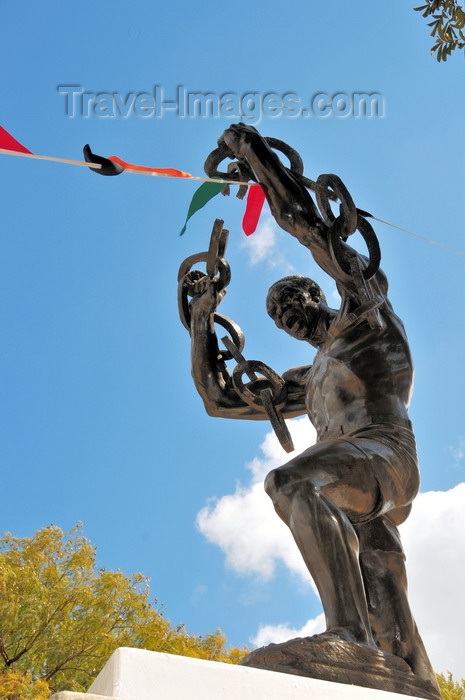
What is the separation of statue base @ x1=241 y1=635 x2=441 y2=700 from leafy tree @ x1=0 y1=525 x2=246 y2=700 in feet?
38.7

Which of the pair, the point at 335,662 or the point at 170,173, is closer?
the point at 335,662

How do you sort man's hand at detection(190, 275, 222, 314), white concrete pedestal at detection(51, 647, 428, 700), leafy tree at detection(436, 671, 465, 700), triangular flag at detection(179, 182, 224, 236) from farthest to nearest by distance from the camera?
leafy tree at detection(436, 671, 465, 700)
triangular flag at detection(179, 182, 224, 236)
man's hand at detection(190, 275, 222, 314)
white concrete pedestal at detection(51, 647, 428, 700)

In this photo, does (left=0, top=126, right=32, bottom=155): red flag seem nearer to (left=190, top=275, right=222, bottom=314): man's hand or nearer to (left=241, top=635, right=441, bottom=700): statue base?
(left=190, top=275, right=222, bottom=314): man's hand

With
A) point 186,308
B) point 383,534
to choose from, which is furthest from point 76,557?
point 383,534

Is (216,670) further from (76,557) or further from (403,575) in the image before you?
(76,557)

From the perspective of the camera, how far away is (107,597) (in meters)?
16.6

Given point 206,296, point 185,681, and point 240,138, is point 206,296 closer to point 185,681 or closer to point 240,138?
point 240,138

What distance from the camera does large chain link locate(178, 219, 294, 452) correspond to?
5.70 meters

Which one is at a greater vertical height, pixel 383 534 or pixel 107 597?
pixel 107 597

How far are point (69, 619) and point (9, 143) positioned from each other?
12.0m

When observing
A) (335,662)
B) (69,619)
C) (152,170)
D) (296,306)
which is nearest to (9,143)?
(152,170)

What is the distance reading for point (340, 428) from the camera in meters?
5.01

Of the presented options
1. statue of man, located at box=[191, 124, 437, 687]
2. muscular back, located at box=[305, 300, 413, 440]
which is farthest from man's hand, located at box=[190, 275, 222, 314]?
muscular back, located at box=[305, 300, 413, 440]

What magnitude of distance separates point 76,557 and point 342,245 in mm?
13621
